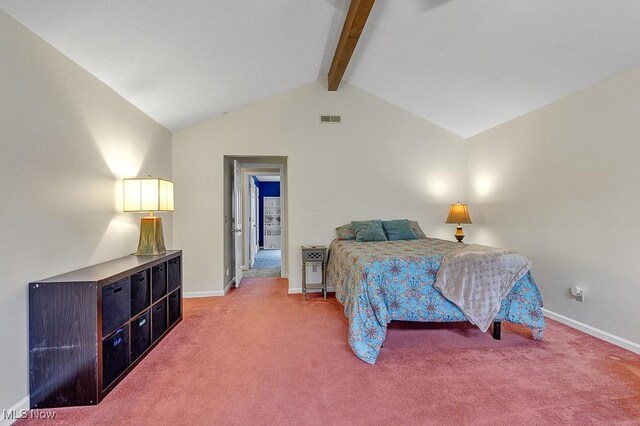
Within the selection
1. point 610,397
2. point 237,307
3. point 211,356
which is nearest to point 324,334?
point 211,356

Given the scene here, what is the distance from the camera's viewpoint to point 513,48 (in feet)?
8.63

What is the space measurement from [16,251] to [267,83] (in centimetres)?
302

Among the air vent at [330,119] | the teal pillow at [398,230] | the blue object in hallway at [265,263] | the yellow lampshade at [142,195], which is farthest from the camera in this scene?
the blue object in hallway at [265,263]

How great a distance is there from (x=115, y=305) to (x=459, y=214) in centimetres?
412

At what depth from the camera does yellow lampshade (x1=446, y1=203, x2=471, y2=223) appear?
422 centimetres

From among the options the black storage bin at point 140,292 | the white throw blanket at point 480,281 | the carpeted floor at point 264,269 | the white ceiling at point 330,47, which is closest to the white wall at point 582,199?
the white ceiling at point 330,47

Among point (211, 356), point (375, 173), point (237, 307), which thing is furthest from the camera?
point (375, 173)

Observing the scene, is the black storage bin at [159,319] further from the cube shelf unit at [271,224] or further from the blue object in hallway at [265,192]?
the blue object in hallway at [265,192]

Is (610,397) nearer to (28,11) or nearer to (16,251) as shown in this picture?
(16,251)

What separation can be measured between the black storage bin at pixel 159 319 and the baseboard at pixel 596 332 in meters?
3.90

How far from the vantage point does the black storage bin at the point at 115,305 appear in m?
1.86

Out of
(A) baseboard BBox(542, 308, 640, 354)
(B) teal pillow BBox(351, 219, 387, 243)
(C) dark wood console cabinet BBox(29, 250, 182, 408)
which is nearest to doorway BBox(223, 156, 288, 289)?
(B) teal pillow BBox(351, 219, 387, 243)

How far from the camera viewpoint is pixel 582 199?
278 centimetres

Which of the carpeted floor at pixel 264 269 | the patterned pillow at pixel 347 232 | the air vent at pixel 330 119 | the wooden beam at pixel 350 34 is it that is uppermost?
the wooden beam at pixel 350 34
